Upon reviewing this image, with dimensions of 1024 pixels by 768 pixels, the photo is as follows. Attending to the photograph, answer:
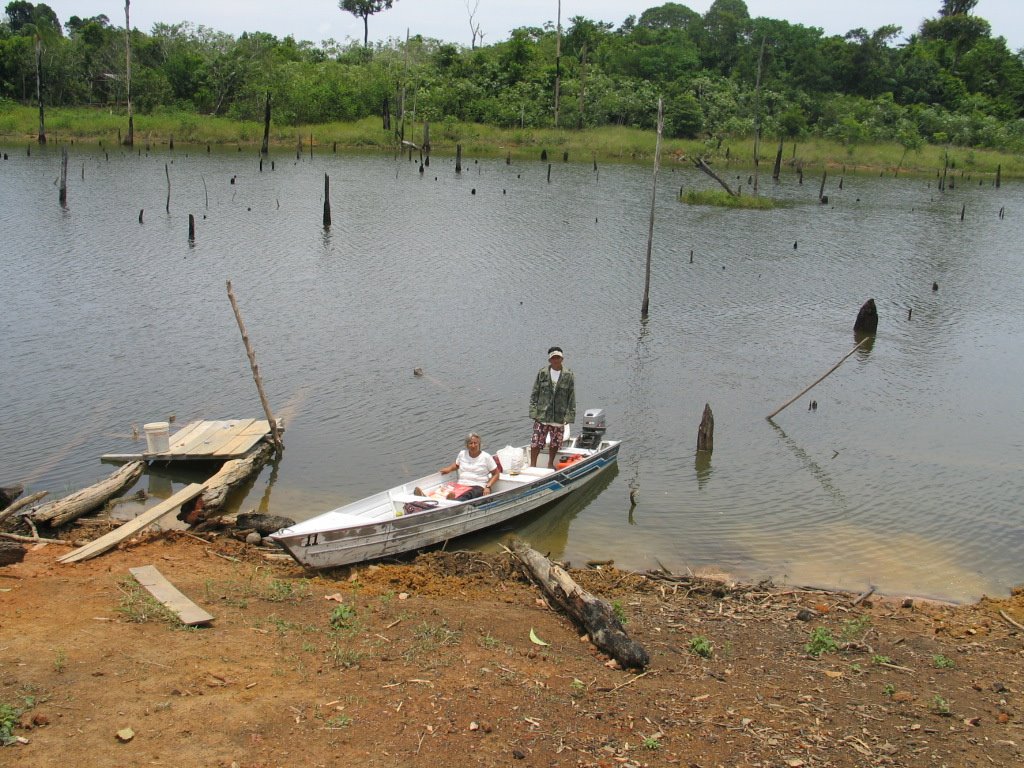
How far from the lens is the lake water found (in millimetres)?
14000

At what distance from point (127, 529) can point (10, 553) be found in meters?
1.33

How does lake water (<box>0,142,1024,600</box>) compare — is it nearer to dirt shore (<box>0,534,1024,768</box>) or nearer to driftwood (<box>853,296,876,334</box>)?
driftwood (<box>853,296,876,334</box>)

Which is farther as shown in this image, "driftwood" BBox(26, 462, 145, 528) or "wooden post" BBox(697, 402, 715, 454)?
"wooden post" BBox(697, 402, 715, 454)

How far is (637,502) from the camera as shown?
1450 cm

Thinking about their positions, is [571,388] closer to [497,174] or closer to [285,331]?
[285,331]

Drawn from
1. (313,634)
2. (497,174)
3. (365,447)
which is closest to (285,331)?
(365,447)

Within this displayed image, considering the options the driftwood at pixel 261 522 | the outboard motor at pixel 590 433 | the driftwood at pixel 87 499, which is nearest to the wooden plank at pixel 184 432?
the driftwood at pixel 87 499

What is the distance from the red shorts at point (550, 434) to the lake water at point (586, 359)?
99cm

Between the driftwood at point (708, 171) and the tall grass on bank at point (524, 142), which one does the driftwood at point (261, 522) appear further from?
the tall grass on bank at point (524, 142)

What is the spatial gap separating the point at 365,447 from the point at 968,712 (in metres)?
10.2

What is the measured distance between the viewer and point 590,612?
902cm

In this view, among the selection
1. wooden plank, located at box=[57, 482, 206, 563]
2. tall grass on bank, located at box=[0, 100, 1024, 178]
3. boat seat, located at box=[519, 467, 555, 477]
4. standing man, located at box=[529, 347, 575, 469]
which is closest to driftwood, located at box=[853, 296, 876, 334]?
standing man, located at box=[529, 347, 575, 469]

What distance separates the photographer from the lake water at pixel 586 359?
14.0 metres

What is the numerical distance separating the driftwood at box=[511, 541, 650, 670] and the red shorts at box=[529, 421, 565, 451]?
12.2 ft
